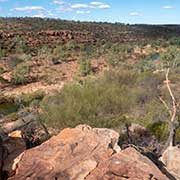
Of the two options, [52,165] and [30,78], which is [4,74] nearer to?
[30,78]

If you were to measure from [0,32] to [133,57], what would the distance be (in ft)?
93.5

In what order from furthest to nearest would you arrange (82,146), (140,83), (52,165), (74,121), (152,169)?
(140,83) → (74,121) → (82,146) → (52,165) → (152,169)

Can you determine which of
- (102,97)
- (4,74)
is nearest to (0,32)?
(4,74)

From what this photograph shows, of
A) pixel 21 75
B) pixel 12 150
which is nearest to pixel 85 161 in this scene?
pixel 12 150

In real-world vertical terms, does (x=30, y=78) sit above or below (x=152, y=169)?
below

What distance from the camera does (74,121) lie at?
62.0ft

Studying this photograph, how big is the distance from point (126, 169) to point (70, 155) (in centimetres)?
149

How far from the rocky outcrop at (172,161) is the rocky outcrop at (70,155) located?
1.29m

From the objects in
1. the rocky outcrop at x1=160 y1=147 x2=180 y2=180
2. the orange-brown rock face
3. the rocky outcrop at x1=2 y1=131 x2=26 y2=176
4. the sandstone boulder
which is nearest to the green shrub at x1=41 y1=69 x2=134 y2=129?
the rocky outcrop at x1=2 y1=131 x2=26 y2=176

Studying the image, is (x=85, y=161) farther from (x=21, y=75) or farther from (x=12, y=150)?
(x=21, y=75)

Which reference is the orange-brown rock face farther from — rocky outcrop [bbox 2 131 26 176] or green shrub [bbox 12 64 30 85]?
green shrub [bbox 12 64 30 85]

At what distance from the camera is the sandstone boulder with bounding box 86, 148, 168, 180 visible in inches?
328

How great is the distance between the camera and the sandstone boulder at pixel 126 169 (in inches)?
328

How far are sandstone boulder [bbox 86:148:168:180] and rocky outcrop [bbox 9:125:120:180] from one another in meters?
0.23
